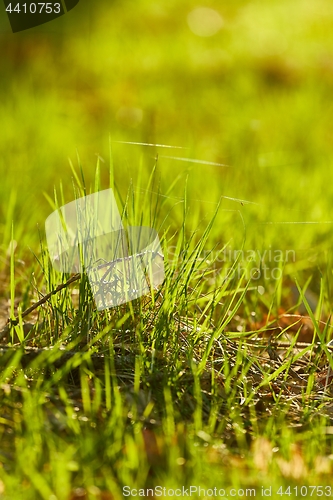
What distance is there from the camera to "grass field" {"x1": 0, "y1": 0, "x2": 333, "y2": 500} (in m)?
1.03

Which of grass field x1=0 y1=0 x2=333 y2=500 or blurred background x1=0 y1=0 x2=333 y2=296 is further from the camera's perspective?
blurred background x1=0 y1=0 x2=333 y2=296

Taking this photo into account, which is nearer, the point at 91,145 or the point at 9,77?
the point at 91,145

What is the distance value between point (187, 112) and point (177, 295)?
2344 mm

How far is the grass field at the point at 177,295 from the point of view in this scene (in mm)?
1025

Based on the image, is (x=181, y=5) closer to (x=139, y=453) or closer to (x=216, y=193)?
(x=216, y=193)

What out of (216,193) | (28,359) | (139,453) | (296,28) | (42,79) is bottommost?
(139,453)

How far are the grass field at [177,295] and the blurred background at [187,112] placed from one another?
1 cm

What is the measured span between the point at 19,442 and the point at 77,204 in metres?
0.50

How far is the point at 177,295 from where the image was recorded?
1287mm

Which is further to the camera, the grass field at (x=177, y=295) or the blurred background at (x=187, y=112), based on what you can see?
the blurred background at (x=187, y=112)

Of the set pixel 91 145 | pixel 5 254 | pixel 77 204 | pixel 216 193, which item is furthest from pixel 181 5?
pixel 77 204

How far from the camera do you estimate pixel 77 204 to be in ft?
4.18

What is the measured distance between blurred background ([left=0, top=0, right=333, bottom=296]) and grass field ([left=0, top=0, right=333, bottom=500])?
14 mm

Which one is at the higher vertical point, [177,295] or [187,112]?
[187,112]
